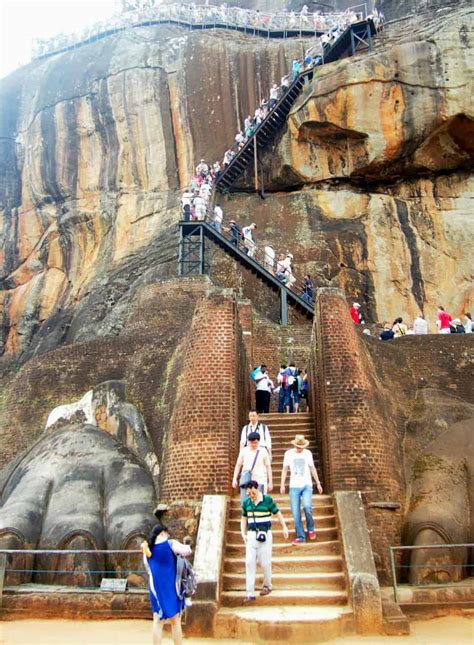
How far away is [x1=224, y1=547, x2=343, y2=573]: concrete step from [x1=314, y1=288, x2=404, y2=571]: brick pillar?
174 centimetres

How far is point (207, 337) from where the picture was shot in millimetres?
12148

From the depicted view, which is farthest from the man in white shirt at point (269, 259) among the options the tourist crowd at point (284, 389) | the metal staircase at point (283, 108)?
the tourist crowd at point (284, 389)

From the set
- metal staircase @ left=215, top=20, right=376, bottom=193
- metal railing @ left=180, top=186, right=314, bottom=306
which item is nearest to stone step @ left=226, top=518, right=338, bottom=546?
metal railing @ left=180, top=186, right=314, bottom=306

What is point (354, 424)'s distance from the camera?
36.8 feet

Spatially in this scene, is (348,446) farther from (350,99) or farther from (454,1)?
(454,1)

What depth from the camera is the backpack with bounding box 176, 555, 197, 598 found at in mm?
6543

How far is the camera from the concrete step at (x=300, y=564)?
29.5ft

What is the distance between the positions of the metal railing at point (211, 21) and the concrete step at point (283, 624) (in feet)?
104

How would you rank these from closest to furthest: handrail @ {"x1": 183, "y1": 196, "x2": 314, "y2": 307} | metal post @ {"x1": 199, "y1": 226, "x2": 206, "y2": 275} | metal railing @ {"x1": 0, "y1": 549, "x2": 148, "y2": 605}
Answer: metal railing @ {"x1": 0, "y1": 549, "x2": 148, "y2": 605} < handrail @ {"x1": 183, "y1": 196, "x2": 314, "y2": 307} < metal post @ {"x1": 199, "y1": 226, "x2": 206, "y2": 275}

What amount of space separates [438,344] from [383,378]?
81.8 inches

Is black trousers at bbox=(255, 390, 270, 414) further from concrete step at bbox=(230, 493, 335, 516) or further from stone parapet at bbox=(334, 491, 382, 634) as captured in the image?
stone parapet at bbox=(334, 491, 382, 634)

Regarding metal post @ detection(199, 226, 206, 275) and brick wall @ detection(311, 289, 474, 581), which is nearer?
brick wall @ detection(311, 289, 474, 581)

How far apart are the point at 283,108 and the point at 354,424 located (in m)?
21.2

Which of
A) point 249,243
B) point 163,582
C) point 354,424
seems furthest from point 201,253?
point 163,582
